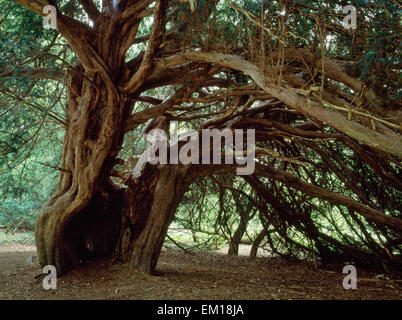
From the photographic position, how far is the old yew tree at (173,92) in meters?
3.14

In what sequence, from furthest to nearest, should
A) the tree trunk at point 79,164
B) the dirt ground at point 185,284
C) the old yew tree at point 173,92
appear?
the tree trunk at point 79,164
the dirt ground at point 185,284
the old yew tree at point 173,92

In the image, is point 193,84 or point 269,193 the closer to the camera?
point 193,84

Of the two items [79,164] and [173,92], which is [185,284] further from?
[173,92]

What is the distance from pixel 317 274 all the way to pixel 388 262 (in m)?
1.34

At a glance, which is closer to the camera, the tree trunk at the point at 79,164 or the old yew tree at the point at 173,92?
the old yew tree at the point at 173,92

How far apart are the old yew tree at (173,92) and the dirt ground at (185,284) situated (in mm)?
286

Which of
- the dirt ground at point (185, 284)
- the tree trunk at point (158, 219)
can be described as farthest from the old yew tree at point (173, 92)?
the dirt ground at point (185, 284)

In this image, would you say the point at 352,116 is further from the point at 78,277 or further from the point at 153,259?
the point at 78,277

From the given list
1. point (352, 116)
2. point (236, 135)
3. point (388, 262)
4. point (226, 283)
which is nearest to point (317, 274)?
point (388, 262)

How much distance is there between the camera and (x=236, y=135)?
488cm

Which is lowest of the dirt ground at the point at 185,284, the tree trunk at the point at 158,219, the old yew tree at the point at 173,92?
the dirt ground at the point at 185,284

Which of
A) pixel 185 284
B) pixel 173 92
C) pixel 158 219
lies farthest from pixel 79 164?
pixel 185 284

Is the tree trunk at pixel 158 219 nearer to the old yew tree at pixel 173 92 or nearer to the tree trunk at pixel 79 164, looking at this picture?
the old yew tree at pixel 173 92

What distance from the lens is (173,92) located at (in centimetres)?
484
